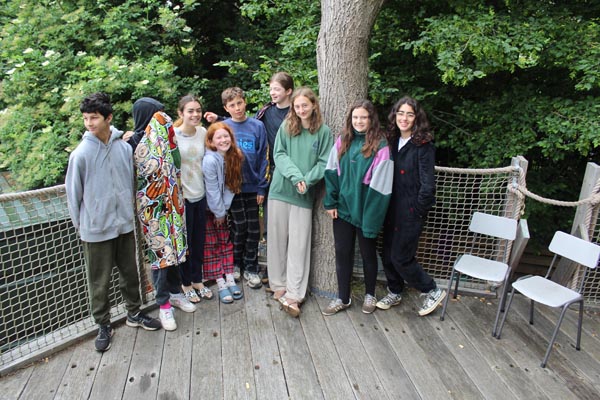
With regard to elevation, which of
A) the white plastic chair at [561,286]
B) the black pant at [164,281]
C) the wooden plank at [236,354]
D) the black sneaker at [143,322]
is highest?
the white plastic chair at [561,286]

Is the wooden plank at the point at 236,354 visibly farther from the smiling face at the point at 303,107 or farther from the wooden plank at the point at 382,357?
the smiling face at the point at 303,107

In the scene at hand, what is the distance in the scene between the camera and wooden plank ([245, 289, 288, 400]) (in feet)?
8.60

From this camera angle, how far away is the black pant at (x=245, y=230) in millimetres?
3502

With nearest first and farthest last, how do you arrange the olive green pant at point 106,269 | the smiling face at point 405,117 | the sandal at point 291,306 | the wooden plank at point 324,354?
1. the wooden plank at point 324,354
2. the olive green pant at point 106,269
3. the smiling face at point 405,117
4. the sandal at point 291,306

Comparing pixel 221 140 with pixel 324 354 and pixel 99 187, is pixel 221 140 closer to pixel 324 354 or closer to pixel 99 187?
pixel 99 187

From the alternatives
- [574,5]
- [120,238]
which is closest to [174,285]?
[120,238]

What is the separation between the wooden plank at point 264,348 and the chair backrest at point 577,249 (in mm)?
2156

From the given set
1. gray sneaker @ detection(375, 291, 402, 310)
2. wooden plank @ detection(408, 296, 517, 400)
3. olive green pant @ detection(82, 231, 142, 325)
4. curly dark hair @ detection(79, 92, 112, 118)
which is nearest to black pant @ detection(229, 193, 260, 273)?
olive green pant @ detection(82, 231, 142, 325)

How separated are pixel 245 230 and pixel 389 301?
1294 millimetres

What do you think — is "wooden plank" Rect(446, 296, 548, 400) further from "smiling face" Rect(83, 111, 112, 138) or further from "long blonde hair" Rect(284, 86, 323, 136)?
"smiling face" Rect(83, 111, 112, 138)

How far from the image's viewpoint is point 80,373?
2.71 meters

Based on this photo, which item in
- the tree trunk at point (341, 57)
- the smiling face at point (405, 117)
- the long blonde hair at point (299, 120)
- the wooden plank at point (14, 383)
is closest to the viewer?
the wooden plank at point (14, 383)

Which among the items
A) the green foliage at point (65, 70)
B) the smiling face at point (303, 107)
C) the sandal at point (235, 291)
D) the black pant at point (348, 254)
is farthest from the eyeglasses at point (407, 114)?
the green foliage at point (65, 70)

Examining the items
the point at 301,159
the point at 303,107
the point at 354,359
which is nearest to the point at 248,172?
the point at 301,159
